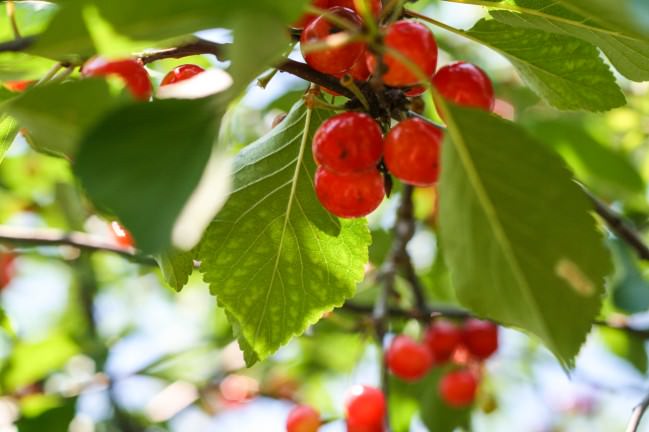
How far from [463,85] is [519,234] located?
425 millimetres

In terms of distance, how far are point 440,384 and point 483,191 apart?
2682 millimetres

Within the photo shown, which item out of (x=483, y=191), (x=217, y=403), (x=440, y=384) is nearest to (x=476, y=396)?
(x=440, y=384)

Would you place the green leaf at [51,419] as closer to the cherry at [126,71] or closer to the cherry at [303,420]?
the cherry at [303,420]

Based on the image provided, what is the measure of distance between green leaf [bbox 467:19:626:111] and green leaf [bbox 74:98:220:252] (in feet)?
3.08

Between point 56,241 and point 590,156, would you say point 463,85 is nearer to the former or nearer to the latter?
point 56,241

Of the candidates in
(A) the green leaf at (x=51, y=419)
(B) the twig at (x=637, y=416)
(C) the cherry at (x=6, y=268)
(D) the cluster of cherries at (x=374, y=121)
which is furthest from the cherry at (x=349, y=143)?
(C) the cherry at (x=6, y=268)

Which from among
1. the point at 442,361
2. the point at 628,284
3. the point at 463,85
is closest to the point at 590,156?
the point at 628,284

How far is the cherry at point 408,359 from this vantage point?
11.3 feet

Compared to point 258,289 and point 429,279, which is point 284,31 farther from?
A: point 429,279

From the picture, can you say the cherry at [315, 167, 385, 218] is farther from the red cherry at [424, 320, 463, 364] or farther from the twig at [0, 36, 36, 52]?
the red cherry at [424, 320, 463, 364]

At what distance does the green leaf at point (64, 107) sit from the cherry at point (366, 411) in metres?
1.94

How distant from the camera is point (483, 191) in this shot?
1.38 meters

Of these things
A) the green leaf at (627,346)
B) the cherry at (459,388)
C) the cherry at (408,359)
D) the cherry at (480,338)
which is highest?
the cherry at (408,359)

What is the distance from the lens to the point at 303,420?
10.2 feet
